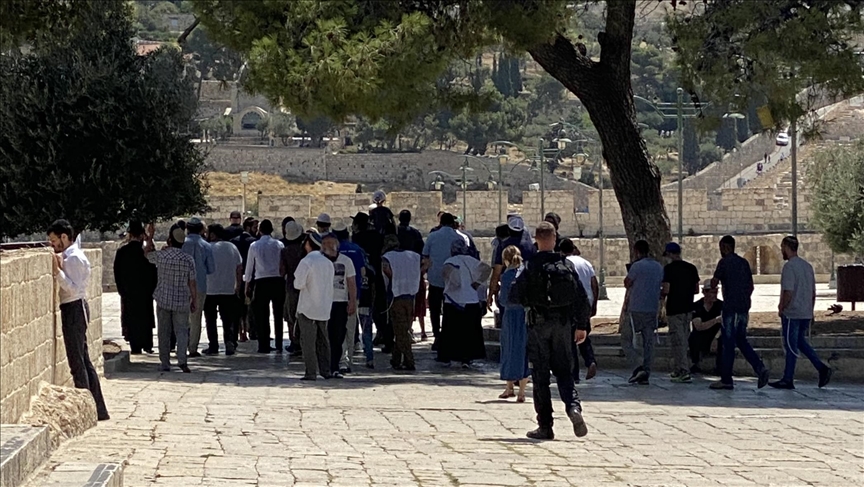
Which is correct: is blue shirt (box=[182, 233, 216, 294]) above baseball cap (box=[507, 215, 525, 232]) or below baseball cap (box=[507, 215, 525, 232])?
below

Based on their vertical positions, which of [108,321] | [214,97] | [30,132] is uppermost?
[214,97]

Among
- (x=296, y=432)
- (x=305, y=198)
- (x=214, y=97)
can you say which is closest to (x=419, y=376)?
(x=296, y=432)

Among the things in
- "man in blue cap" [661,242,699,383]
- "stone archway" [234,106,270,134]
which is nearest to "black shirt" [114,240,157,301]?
"man in blue cap" [661,242,699,383]

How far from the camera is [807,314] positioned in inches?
543

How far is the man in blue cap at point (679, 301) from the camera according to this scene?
14055 mm

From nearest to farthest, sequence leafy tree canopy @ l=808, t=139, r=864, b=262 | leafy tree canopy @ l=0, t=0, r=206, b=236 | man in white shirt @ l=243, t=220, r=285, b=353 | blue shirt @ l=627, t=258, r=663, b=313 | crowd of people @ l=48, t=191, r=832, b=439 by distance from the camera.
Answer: crowd of people @ l=48, t=191, r=832, b=439
blue shirt @ l=627, t=258, r=663, b=313
leafy tree canopy @ l=0, t=0, r=206, b=236
man in white shirt @ l=243, t=220, r=285, b=353
leafy tree canopy @ l=808, t=139, r=864, b=262

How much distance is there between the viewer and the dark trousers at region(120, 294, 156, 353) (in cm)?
1570

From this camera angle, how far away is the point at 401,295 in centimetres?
1470

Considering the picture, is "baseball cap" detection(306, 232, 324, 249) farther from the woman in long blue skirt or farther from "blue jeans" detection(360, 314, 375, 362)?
the woman in long blue skirt

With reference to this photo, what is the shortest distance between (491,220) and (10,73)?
46.8m

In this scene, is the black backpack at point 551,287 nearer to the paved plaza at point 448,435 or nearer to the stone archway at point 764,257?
the paved plaza at point 448,435

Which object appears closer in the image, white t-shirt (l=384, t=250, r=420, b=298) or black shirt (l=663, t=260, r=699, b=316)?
black shirt (l=663, t=260, r=699, b=316)

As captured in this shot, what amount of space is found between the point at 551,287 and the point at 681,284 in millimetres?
4701

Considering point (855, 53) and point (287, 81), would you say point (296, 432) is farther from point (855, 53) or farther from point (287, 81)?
point (855, 53)
